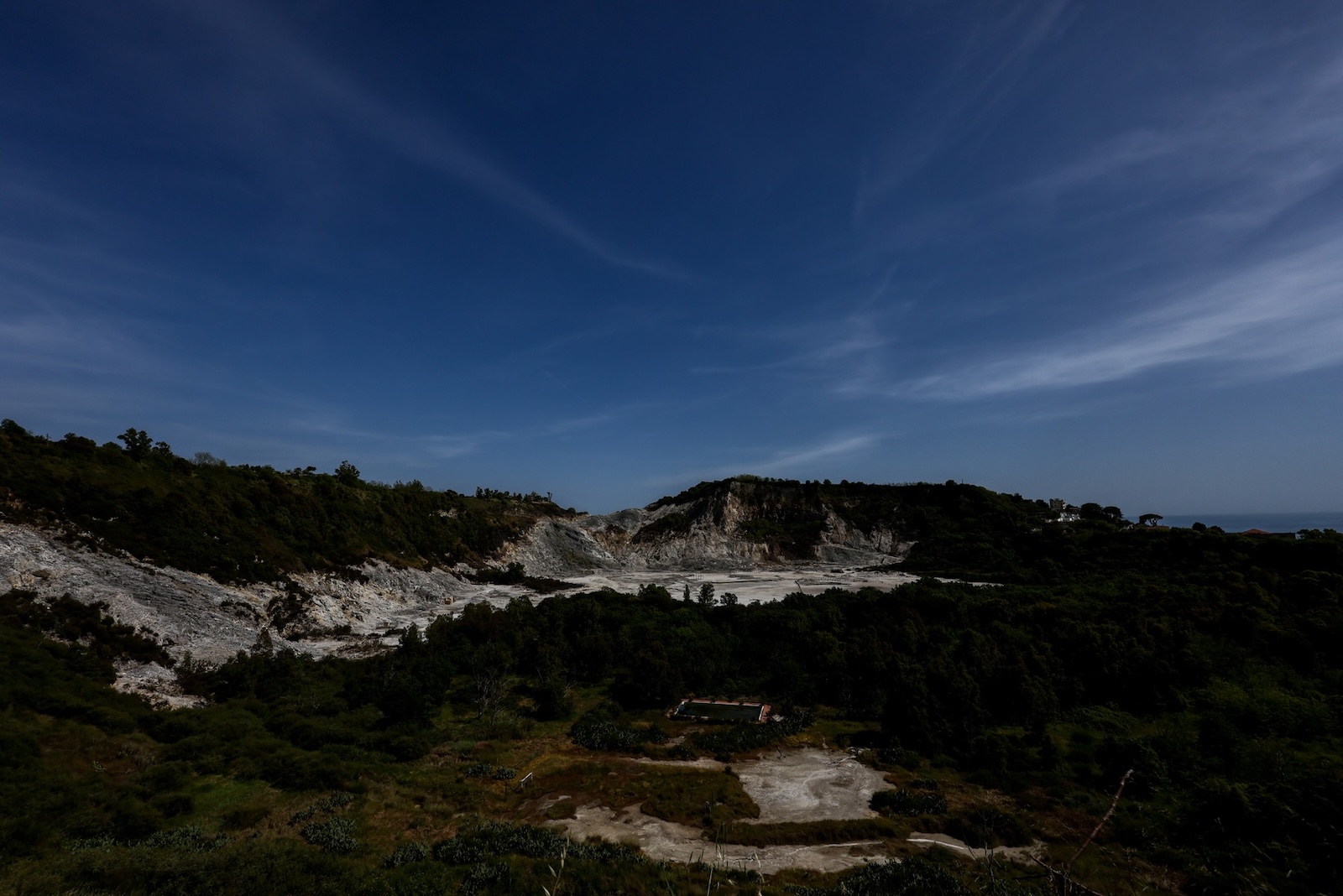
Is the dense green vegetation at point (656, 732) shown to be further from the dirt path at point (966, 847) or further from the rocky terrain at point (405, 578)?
the rocky terrain at point (405, 578)

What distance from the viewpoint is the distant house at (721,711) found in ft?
105

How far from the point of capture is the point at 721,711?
32750mm

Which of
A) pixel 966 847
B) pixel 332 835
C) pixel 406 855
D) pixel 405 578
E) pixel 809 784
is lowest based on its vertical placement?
pixel 809 784

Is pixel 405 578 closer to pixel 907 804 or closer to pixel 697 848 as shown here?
pixel 697 848

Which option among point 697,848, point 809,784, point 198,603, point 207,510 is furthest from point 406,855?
point 207,510

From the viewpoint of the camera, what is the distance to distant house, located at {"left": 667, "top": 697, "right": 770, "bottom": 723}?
3197cm

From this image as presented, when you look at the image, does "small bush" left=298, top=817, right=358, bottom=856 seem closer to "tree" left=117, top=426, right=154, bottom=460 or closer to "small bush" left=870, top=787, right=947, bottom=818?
"small bush" left=870, top=787, right=947, bottom=818

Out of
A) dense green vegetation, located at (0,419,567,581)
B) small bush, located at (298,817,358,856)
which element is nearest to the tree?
dense green vegetation, located at (0,419,567,581)

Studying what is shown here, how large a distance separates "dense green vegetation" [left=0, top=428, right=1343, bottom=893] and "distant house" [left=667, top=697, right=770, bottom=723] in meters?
1.36

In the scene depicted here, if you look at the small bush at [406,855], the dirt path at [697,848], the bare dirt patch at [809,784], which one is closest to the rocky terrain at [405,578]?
the small bush at [406,855]

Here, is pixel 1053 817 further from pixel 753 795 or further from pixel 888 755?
pixel 753 795

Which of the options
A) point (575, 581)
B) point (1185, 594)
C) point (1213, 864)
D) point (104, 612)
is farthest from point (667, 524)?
point (1213, 864)

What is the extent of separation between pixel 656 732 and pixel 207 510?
3980 cm

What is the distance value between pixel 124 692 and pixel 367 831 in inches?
661
